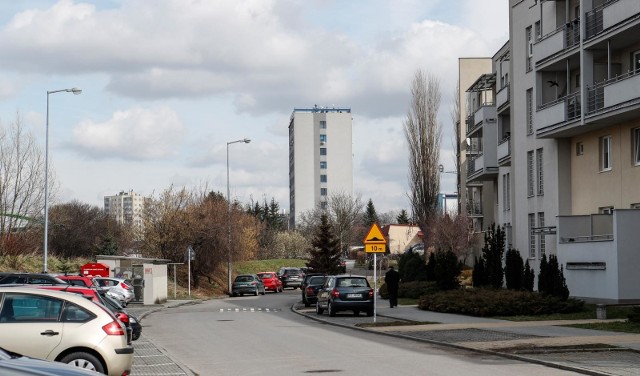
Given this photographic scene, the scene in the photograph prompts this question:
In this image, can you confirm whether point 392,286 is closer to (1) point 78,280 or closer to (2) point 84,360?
(1) point 78,280

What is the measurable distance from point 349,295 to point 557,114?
11.3 meters

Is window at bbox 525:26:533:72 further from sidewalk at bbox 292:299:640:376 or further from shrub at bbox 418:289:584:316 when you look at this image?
sidewalk at bbox 292:299:640:376

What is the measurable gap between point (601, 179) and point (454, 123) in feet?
140

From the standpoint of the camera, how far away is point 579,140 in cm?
3931

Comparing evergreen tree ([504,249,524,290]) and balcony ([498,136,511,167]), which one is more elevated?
balcony ([498,136,511,167])

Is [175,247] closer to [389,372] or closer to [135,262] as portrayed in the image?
[135,262]

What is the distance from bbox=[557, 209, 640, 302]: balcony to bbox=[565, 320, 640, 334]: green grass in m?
6.43

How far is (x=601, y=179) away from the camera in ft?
122

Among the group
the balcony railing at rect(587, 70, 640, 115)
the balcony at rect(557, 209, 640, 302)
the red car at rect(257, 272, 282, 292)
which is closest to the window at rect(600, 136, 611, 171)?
Result: the balcony railing at rect(587, 70, 640, 115)

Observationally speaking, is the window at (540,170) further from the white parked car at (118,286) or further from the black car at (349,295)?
the white parked car at (118,286)

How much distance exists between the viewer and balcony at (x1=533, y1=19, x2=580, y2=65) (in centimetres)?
3731

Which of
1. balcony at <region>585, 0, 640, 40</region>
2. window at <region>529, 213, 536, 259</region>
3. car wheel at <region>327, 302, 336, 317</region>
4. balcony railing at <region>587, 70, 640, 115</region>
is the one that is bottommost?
car wheel at <region>327, 302, 336, 317</region>

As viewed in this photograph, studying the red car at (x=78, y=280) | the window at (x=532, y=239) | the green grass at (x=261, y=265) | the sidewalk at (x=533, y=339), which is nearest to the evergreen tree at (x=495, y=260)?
the window at (x=532, y=239)

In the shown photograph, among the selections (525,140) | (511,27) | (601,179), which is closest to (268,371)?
(601,179)
